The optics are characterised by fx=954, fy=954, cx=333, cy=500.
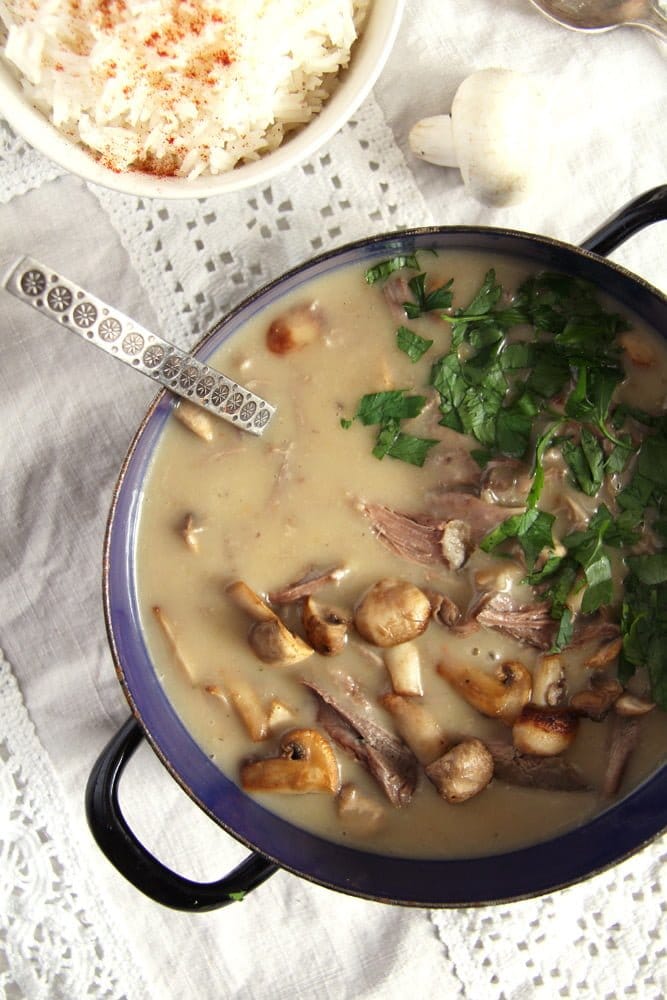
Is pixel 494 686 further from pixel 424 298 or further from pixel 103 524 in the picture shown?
pixel 103 524

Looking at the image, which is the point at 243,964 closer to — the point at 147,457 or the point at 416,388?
the point at 147,457

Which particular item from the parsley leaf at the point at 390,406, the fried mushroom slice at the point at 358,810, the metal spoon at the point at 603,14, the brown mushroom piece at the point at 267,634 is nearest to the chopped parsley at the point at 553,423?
the parsley leaf at the point at 390,406

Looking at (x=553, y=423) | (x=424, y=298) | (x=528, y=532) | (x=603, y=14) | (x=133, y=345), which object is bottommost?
(x=528, y=532)

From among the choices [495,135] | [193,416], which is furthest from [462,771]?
[495,135]

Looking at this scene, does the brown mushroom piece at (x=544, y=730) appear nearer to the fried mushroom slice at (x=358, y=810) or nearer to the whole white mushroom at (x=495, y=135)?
the fried mushroom slice at (x=358, y=810)

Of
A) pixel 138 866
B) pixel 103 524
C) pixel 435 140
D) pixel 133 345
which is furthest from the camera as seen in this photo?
pixel 103 524

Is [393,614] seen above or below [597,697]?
above

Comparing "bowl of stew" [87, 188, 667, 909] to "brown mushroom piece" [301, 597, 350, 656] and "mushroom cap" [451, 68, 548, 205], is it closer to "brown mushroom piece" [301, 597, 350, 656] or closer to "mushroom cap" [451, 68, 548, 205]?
"brown mushroom piece" [301, 597, 350, 656]

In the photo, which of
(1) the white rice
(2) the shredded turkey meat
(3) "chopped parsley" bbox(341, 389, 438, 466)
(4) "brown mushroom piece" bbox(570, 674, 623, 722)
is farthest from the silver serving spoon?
(4) "brown mushroom piece" bbox(570, 674, 623, 722)
